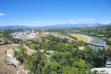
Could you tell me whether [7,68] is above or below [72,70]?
below

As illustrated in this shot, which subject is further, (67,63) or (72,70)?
(67,63)

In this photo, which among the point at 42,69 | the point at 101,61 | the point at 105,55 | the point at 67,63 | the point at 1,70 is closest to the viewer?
the point at 42,69

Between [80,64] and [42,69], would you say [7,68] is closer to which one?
[42,69]

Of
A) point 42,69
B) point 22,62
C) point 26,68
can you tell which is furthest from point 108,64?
point 22,62

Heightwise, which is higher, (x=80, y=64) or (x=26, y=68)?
(x=80, y=64)

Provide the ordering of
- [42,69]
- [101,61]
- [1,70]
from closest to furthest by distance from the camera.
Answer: [42,69], [1,70], [101,61]

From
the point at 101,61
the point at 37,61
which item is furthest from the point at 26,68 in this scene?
the point at 101,61

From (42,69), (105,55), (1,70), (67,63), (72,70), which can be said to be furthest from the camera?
(105,55)

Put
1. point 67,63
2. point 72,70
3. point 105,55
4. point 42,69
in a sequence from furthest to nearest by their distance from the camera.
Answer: point 105,55 → point 67,63 → point 42,69 → point 72,70

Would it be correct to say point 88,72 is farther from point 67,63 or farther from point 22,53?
point 22,53
